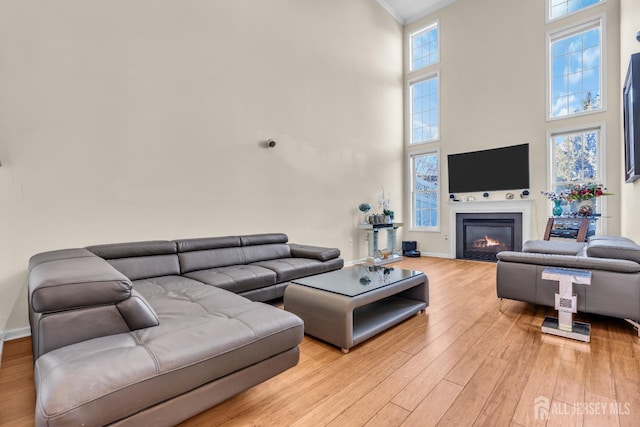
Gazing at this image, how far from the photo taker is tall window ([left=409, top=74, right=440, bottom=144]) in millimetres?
6602

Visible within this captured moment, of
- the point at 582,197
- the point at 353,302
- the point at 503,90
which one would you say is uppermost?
the point at 503,90

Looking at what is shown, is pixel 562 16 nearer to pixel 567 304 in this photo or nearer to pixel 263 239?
pixel 567 304

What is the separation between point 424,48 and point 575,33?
269 centimetres

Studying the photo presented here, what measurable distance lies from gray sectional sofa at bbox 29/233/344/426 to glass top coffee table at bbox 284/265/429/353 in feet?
1.84

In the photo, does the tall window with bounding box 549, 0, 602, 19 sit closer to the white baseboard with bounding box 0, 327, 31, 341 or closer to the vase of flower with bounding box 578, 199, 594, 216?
the vase of flower with bounding box 578, 199, 594, 216

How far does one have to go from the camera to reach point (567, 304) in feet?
7.86

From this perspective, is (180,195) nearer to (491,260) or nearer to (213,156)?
(213,156)

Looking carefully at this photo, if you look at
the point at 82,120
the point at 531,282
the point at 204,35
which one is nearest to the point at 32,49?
the point at 82,120

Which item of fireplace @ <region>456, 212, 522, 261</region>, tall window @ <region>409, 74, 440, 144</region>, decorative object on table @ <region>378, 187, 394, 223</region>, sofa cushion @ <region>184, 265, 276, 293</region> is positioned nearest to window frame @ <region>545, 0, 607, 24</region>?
tall window @ <region>409, 74, 440, 144</region>

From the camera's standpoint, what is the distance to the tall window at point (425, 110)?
21.7 ft

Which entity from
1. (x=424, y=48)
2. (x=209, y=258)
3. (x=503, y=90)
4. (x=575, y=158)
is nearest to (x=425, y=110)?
(x=424, y=48)

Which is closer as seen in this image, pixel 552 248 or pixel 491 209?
pixel 552 248

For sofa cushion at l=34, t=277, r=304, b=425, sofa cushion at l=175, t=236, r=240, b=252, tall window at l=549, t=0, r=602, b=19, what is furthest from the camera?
tall window at l=549, t=0, r=602, b=19

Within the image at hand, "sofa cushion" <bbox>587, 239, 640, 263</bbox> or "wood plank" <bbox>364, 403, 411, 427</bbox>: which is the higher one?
"sofa cushion" <bbox>587, 239, 640, 263</bbox>
